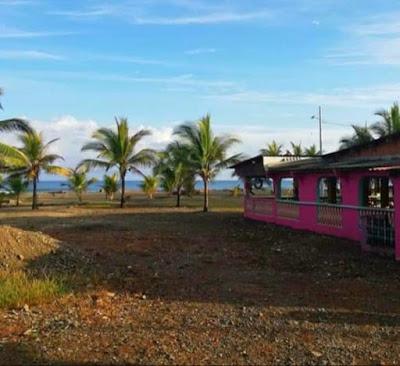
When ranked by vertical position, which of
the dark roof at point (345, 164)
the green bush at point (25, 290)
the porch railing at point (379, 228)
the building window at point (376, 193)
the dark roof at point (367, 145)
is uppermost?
the dark roof at point (367, 145)

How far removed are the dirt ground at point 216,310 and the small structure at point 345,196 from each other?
3.15 feet

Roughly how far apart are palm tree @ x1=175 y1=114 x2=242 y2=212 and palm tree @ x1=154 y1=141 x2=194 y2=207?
1.51 ft

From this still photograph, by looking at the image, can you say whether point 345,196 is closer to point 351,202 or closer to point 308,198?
point 351,202

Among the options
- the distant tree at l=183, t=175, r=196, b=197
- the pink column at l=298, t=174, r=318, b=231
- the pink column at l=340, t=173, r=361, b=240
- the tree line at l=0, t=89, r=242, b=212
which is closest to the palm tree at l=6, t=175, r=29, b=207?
the tree line at l=0, t=89, r=242, b=212

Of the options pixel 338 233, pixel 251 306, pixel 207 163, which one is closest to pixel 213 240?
pixel 338 233

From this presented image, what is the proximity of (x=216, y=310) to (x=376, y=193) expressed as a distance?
16039mm

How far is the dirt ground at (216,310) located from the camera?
661 centimetres

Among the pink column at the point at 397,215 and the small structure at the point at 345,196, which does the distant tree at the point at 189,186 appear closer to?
the small structure at the point at 345,196

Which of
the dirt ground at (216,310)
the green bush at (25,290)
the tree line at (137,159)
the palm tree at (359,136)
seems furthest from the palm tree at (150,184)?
the green bush at (25,290)

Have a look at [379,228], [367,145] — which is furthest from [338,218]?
[379,228]

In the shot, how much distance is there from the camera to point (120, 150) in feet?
126

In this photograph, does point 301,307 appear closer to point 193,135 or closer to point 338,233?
point 338,233

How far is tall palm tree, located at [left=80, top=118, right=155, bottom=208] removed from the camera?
1515 inches

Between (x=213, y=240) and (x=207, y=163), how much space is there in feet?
54.1
